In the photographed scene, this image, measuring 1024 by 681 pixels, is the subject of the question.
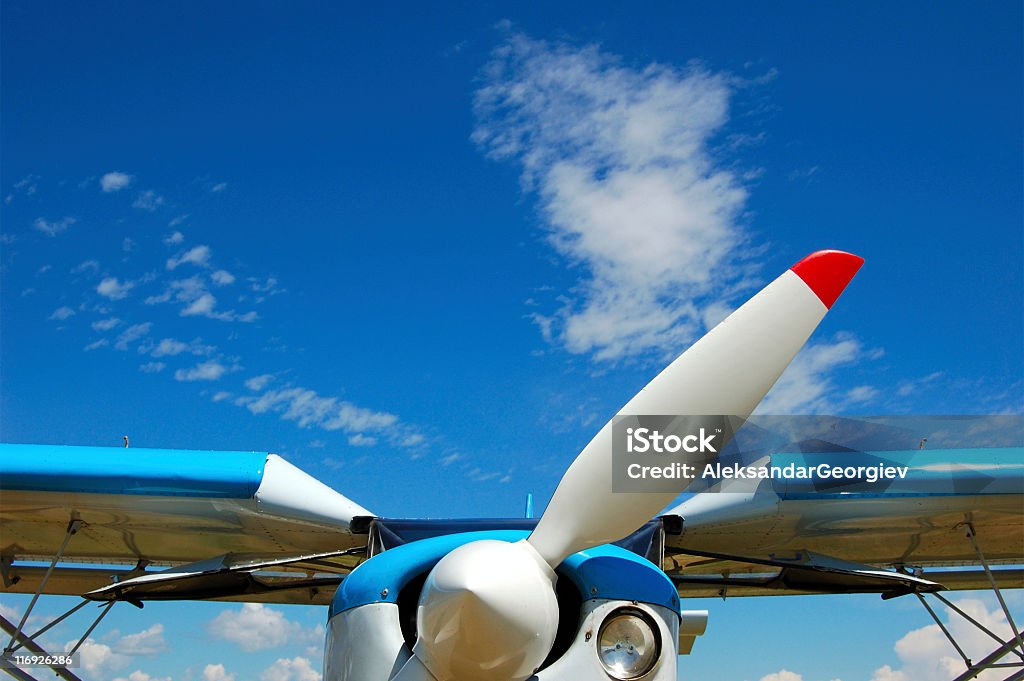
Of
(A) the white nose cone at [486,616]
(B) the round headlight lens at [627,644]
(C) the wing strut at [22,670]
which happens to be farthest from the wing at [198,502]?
(A) the white nose cone at [486,616]

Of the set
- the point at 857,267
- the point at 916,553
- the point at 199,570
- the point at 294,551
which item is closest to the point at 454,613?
the point at 857,267

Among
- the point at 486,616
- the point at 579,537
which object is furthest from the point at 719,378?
the point at 486,616

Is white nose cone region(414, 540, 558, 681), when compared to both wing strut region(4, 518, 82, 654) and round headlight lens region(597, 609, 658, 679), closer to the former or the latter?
round headlight lens region(597, 609, 658, 679)

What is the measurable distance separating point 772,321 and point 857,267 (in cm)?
48

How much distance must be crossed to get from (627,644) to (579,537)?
1.98ft

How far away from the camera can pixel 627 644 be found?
15.6 feet

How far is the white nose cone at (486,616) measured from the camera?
4.07m

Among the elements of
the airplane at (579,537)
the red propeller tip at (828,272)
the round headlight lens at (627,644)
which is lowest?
the round headlight lens at (627,644)

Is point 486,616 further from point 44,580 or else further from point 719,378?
point 44,580

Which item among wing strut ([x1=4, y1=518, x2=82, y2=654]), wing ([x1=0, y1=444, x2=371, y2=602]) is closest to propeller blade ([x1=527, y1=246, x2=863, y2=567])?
Result: wing ([x1=0, y1=444, x2=371, y2=602])

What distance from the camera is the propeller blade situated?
15.4 ft

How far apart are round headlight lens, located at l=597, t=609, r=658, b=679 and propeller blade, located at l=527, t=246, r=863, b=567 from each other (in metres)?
0.40

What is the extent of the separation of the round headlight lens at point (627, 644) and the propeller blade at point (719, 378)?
0.40m

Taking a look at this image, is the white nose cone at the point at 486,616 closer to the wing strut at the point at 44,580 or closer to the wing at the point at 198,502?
the wing at the point at 198,502
